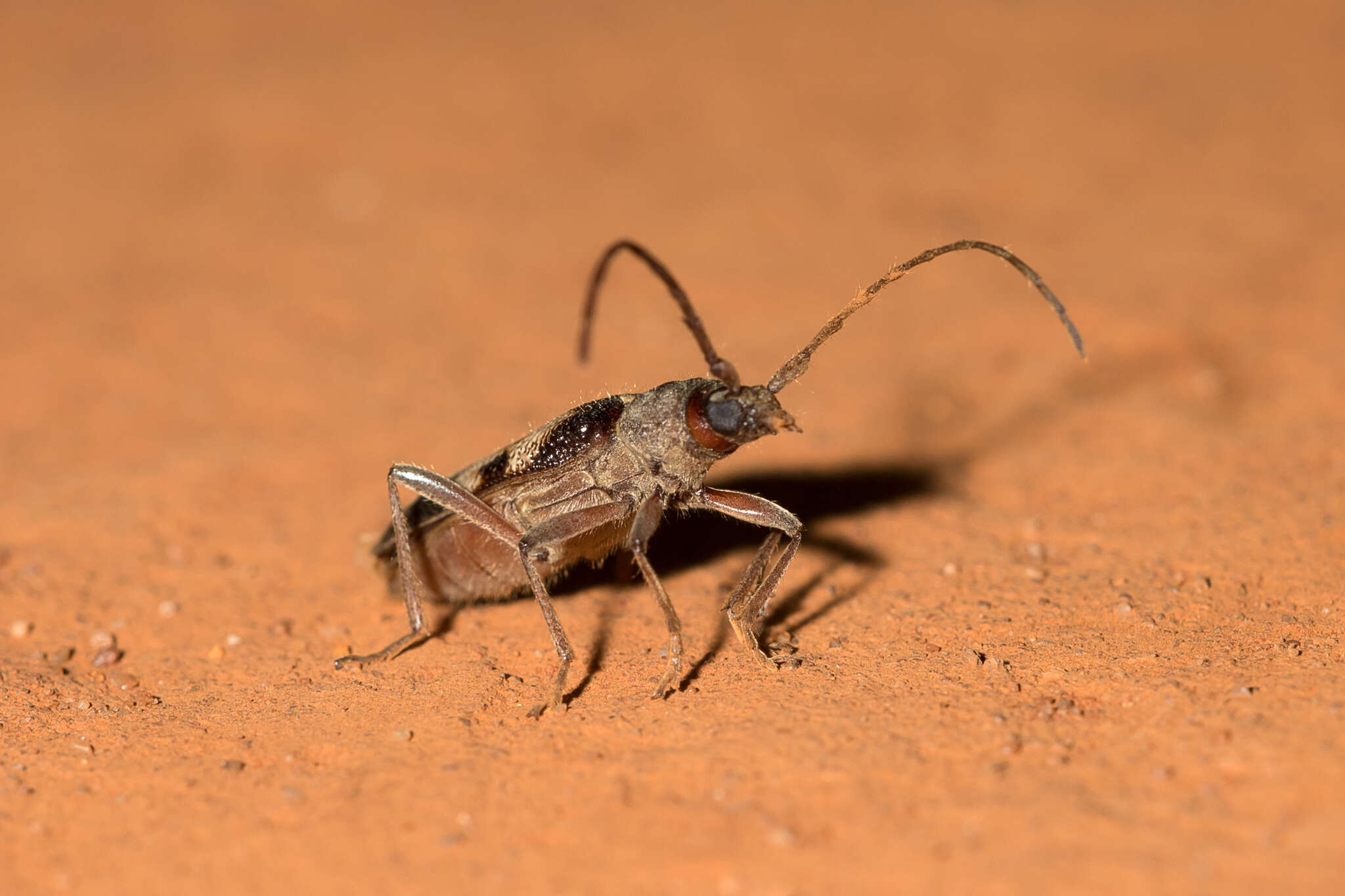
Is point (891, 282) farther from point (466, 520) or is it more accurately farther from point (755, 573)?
point (466, 520)

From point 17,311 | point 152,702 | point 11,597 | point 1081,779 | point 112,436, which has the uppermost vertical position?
point 17,311

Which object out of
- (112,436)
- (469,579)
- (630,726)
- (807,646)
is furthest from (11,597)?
(807,646)

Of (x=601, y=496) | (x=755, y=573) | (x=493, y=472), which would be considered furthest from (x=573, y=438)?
(x=755, y=573)

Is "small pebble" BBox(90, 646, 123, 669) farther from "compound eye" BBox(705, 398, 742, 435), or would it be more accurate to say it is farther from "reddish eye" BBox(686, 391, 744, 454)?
"compound eye" BBox(705, 398, 742, 435)

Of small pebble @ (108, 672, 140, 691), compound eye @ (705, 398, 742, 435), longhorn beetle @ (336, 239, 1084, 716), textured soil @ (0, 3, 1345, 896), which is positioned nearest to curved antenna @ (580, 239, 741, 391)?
longhorn beetle @ (336, 239, 1084, 716)

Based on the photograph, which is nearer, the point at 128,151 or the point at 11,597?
the point at 11,597

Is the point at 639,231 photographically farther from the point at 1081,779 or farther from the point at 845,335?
the point at 1081,779
